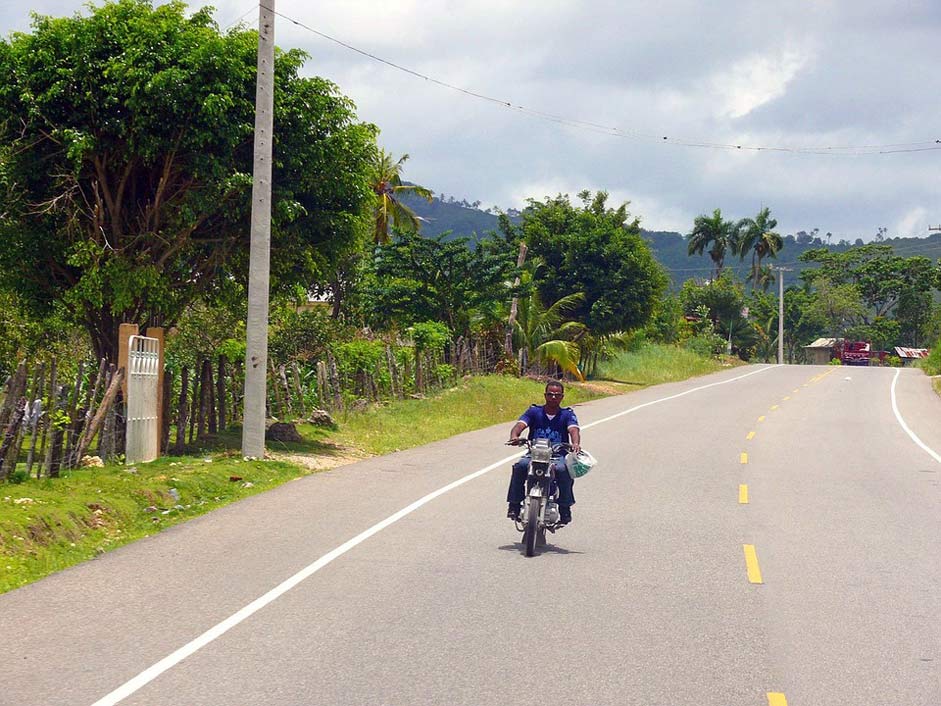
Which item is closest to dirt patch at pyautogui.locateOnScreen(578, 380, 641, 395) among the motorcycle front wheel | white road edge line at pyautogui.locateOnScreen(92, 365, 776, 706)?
white road edge line at pyautogui.locateOnScreen(92, 365, 776, 706)

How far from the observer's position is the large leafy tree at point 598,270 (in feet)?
165

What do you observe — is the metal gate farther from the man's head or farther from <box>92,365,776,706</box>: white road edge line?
the man's head

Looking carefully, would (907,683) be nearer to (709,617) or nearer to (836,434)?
(709,617)

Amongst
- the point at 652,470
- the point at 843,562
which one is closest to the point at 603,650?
the point at 843,562

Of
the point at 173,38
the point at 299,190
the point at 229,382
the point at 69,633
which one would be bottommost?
the point at 69,633

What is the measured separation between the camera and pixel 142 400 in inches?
677

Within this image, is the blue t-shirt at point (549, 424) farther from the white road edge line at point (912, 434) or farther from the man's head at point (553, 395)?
the white road edge line at point (912, 434)

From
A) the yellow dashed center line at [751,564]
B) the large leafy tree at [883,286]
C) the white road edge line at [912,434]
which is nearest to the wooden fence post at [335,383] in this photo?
the white road edge line at [912,434]

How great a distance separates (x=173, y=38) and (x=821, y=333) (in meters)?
100

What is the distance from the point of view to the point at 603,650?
759 centimetres

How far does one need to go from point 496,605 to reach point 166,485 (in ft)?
24.2

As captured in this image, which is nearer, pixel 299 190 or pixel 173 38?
pixel 173 38

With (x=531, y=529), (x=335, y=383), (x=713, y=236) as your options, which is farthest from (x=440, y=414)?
(x=713, y=236)

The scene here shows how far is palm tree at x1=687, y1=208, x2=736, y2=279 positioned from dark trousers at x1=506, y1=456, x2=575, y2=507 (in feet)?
328
